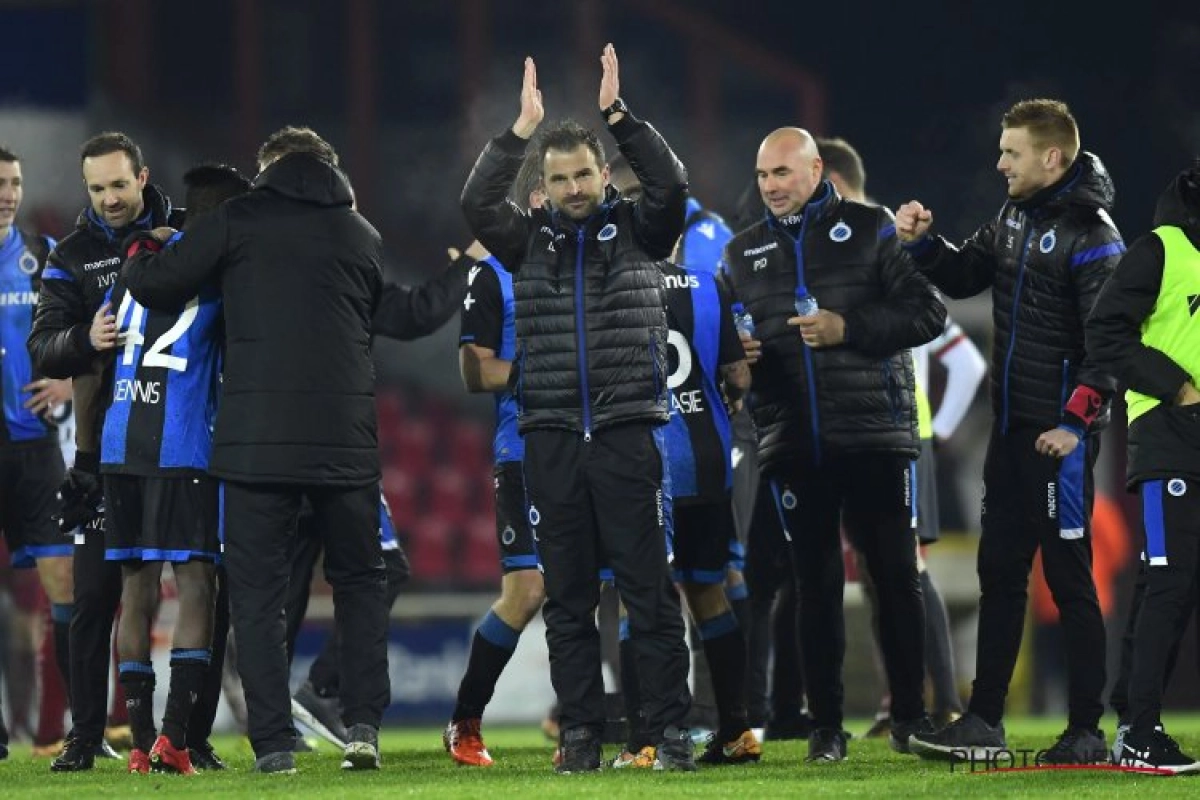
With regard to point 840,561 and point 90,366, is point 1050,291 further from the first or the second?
point 90,366

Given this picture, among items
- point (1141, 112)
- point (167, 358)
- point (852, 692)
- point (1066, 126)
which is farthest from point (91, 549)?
point (1141, 112)

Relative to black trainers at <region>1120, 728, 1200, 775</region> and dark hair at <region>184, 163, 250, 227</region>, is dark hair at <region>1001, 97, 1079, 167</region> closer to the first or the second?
black trainers at <region>1120, 728, 1200, 775</region>

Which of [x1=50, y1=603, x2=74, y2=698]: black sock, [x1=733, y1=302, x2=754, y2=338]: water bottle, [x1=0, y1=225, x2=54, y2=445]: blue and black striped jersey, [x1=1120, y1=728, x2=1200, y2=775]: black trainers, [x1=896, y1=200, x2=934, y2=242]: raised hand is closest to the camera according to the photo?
[x1=1120, y1=728, x2=1200, y2=775]: black trainers

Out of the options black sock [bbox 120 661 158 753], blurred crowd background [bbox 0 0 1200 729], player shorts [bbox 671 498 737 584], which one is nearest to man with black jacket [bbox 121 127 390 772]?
black sock [bbox 120 661 158 753]

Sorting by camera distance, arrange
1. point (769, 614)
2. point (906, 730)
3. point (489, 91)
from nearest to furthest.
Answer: point (906, 730), point (769, 614), point (489, 91)

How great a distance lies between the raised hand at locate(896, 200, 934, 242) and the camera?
6184 millimetres

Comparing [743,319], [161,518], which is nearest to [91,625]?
[161,518]

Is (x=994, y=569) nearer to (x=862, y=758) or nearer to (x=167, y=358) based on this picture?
(x=862, y=758)

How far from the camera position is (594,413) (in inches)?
225

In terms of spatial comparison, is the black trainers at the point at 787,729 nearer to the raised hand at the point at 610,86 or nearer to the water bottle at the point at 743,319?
the water bottle at the point at 743,319

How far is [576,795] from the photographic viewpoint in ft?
16.5

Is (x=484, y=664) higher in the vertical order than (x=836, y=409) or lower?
lower

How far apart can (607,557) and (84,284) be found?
199cm

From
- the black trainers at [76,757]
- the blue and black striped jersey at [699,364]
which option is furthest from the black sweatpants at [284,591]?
the blue and black striped jersey at [699,364]
